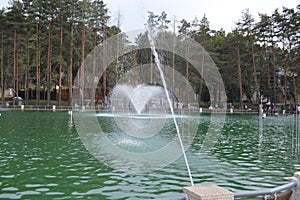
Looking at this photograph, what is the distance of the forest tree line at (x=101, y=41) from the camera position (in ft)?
152

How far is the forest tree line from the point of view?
4641cm

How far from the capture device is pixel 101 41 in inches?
2045

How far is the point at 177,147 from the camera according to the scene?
1431cm

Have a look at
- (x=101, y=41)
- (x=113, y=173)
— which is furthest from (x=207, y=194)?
(x=101, y=41)

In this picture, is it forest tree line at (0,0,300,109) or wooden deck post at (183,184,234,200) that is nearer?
wooden deck post at (183,184,234,200)

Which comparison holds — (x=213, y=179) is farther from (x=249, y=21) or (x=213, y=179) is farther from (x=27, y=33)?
(x=249, y=21)

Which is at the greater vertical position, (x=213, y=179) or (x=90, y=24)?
(x=90, y=24)

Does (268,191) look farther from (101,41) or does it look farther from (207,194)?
(101,41)

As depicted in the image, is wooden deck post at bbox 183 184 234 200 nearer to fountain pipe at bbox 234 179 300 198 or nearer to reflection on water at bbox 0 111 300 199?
fountain pipe at bbox 234 179 300 198

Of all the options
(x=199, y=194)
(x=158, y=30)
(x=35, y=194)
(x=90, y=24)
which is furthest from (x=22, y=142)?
(x=158, y=30)

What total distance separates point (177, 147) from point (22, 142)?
246 inches

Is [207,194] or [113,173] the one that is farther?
[113,173]

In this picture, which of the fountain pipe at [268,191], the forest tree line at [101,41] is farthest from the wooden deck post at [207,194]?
the forest tree line at [101,41]

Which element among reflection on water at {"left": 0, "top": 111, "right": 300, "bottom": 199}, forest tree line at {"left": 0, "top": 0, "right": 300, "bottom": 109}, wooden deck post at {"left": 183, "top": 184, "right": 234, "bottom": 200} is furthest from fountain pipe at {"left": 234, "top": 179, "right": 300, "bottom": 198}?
forest tree line at {"left": 0, "top": 0, "right": 300, "bottom": 109}
